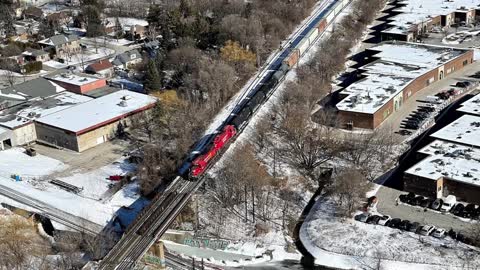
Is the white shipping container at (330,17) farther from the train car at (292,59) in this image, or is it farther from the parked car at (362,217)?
the parked car at (362,217)

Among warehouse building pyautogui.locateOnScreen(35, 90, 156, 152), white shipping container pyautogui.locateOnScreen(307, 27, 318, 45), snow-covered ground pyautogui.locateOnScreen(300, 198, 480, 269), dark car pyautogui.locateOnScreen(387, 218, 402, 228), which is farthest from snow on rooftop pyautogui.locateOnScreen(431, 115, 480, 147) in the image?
white shipping container pyautogui.locateOnScreen(307, 27, 318, 45)

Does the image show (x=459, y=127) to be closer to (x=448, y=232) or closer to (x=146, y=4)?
(x=448, y=232)

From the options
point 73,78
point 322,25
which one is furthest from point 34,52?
point 322,25

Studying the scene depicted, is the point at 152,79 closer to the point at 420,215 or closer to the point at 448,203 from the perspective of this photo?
the point at 420,215

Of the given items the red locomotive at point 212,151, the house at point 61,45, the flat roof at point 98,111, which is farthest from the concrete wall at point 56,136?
the house at point 61,45

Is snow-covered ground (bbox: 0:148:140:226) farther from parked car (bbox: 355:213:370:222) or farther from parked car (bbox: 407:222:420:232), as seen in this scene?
parked car (bbox: 407:222:420:232)
